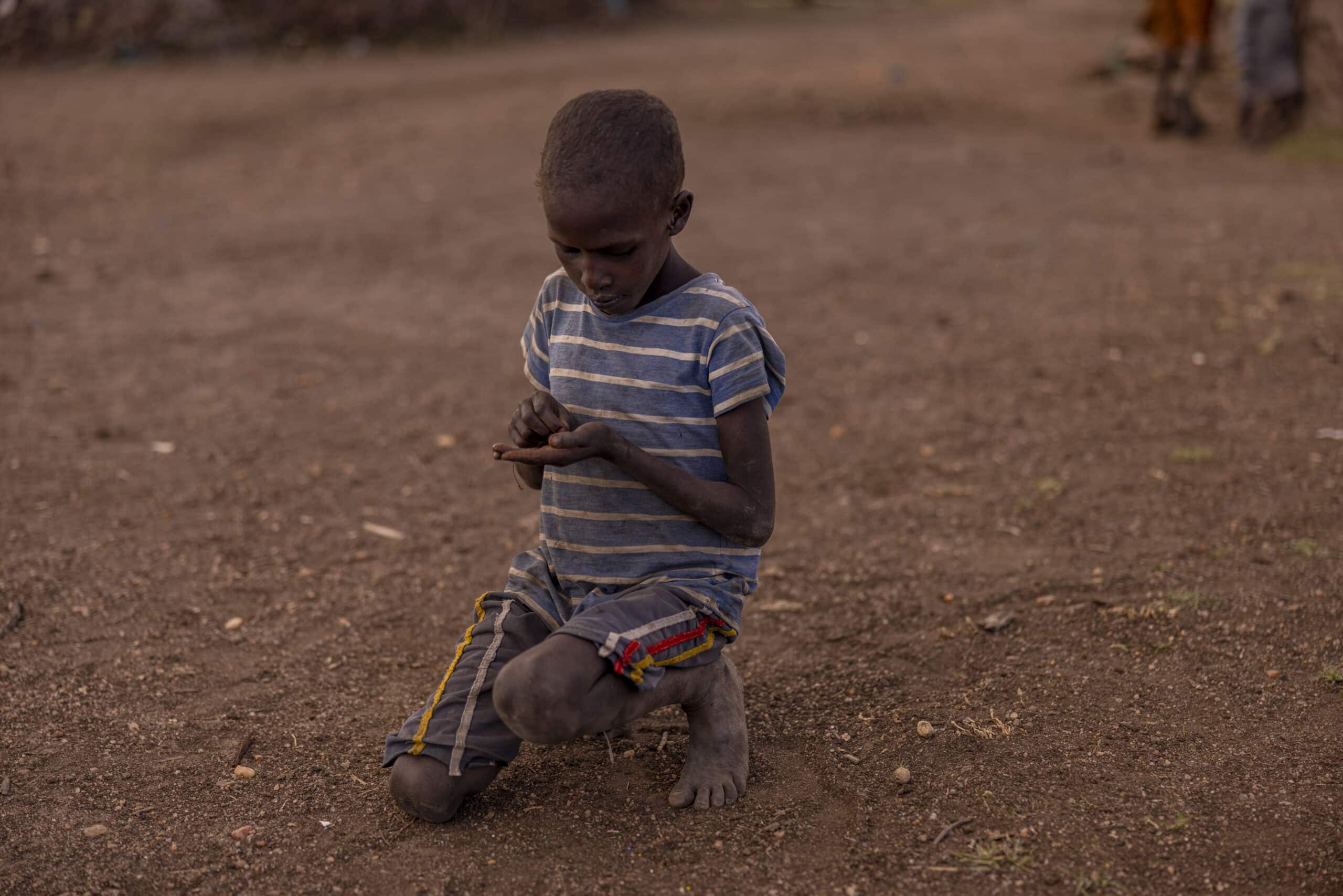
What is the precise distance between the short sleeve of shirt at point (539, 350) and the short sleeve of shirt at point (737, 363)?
0.46 meters

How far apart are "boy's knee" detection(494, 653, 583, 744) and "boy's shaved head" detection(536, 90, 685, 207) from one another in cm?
92

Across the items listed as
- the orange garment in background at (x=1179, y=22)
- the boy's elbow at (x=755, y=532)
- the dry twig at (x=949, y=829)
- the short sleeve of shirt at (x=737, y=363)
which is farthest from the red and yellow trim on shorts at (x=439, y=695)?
the orange garment in background at (x=1179, y=22)

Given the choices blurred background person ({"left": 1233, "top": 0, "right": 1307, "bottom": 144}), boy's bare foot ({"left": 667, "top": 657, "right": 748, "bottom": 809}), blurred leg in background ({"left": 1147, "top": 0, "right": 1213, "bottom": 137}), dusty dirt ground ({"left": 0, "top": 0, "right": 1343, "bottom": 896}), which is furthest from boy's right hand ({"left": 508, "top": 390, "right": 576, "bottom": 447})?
blurred leg in background ({"left": 1147, "top": 0, "right": 1213, "bottom": 137})

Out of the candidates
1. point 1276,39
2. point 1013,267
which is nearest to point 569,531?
point 1013,267

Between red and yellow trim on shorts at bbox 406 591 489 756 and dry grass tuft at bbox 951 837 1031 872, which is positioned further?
red and yellow trim on shorts at bbox 406 591 489 756

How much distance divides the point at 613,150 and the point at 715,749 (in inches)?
51.3

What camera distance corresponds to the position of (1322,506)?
3871mm

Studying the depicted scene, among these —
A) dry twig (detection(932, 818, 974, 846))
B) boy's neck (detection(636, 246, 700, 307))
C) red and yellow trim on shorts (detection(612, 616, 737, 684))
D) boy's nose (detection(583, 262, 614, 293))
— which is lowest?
dry twig (detection(932, 818, 974, 846))

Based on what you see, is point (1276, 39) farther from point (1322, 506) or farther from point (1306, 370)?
point (1322, 506)

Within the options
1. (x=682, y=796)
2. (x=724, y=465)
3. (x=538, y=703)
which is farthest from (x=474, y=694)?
(x=724, y=465)

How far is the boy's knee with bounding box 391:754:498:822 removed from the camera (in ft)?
8.20

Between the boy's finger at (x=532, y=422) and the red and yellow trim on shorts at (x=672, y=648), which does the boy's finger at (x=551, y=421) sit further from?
the red and yellow trim on shorts at (x=672, y=648)

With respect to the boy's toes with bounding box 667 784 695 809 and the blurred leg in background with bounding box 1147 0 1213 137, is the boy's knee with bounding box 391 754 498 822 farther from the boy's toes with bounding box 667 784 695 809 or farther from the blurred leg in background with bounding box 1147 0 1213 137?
the blurred leg in background with bounding box 1147 0 1213 137

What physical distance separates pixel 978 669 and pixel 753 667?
0.59 m
